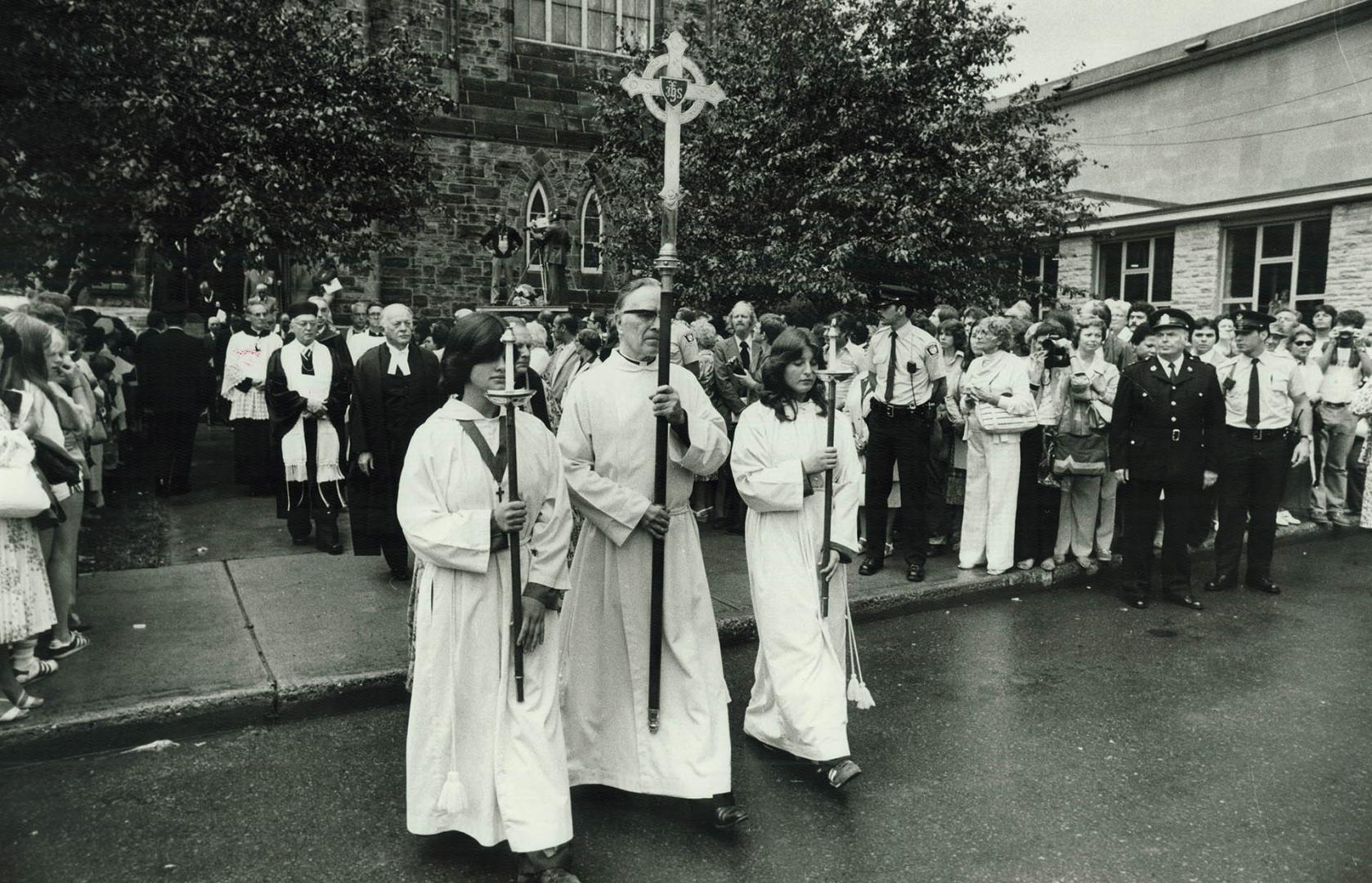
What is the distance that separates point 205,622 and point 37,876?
8.62ft

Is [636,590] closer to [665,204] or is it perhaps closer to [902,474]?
[665,204]

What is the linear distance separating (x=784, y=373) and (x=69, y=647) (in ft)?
13.4

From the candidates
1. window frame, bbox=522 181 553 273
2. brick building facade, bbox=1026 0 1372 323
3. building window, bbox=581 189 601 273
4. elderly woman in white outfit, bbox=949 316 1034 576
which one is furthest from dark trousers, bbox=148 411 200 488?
brick building facade, bbox=1026 0 1372 323

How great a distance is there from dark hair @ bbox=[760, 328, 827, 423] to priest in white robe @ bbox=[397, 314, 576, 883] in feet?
4.19

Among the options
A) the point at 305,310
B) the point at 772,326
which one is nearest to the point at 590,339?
the point at 772,326

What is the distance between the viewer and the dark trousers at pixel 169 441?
33.1 feet

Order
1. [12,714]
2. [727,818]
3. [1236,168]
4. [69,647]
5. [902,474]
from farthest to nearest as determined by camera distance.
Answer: [1236,168], [902,474], [69,647], [12,714], [727,818]

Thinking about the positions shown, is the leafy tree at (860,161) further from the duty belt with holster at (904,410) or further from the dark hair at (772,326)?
the duty belt with holster at (904,410)

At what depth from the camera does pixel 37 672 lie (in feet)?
16.8

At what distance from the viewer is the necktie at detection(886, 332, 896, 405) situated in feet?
25.3

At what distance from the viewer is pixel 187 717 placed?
4836 mm

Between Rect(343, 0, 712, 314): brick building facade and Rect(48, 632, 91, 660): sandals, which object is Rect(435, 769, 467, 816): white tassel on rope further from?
Rect(343, 0, 712, 314): brick building facade

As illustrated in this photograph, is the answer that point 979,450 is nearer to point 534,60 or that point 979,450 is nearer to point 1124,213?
point 1124,213

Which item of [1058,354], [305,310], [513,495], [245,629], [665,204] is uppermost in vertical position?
[665,204]
